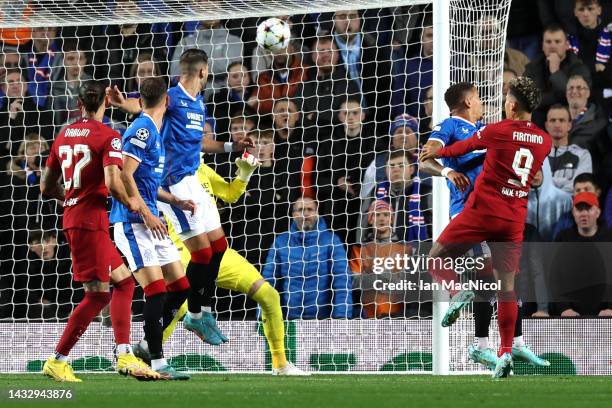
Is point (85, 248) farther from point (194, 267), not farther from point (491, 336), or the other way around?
point (491, 336)

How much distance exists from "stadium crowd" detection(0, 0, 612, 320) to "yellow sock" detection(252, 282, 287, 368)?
1864 mm

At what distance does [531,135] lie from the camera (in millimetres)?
8633

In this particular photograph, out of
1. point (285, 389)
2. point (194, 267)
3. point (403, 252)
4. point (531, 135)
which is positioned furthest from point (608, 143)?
point (285, 389)

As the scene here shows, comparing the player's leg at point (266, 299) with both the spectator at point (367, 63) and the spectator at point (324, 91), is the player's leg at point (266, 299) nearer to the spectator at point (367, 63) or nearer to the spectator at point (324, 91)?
the spectator at point (324, 91)

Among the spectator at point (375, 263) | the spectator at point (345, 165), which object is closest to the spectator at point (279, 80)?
the spectator at point (345, 165)

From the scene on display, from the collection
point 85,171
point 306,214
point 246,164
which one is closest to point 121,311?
point 85,171

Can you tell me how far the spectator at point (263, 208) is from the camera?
37.8 ft

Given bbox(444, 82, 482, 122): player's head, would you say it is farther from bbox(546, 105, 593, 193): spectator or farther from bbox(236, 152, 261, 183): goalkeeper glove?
bbox(546, 105, 593, 193): spectator

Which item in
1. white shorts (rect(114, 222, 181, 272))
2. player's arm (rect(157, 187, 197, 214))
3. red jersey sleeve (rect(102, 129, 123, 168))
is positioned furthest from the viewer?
player's arm (rect(157, 187, 197, 214))

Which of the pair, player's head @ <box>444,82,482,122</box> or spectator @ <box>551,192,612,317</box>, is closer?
player's head @ <box>444,82,482,122</box>

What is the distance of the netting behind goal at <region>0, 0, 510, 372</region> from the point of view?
1033 centimetres

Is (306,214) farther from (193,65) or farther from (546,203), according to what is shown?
(193,65)

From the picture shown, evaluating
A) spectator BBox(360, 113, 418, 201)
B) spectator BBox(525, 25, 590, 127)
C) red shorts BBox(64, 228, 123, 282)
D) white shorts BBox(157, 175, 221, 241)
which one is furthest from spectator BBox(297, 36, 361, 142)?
red shorts BBox(64, 228, 123, 282)

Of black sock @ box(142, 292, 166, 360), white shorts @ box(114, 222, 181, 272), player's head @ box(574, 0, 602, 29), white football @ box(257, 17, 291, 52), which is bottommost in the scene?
black sock @ box(142, 292, 166, 360)
